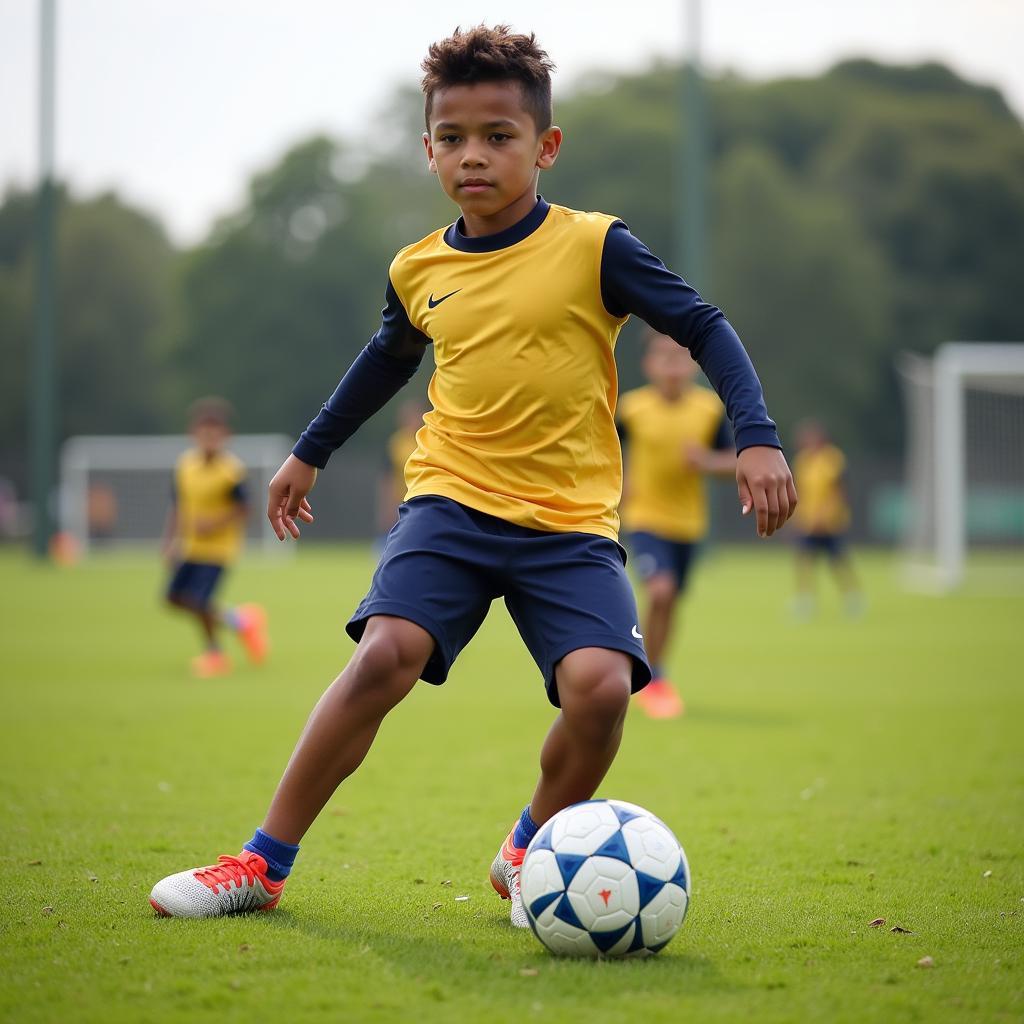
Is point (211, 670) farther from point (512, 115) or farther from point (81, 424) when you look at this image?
point (81, 424)

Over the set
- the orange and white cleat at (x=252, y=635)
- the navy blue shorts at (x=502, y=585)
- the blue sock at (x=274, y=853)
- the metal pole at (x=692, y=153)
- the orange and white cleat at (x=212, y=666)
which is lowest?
the orange and white cleat at (x=212, y=666)

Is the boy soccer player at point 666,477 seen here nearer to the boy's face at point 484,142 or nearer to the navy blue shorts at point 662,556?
the navy blue shorts at point 662,556

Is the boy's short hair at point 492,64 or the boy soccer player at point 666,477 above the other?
the boy's short hair at point 492,64

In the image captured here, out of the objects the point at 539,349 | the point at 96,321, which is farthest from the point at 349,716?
the point at 96,321

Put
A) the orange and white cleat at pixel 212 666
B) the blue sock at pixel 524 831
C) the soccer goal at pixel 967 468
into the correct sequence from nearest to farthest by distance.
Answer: the blue sock at pixel 524 831, the orange and white cleat at pixel 212 666, the soccer goal at pixel 967 468

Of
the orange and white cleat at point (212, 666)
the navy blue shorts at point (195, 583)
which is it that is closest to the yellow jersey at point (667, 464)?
the orange and white cleat at point (212, 666)

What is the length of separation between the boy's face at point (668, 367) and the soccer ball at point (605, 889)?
5897 mm

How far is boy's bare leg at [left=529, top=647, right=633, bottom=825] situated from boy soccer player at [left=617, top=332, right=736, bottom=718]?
16.7ft

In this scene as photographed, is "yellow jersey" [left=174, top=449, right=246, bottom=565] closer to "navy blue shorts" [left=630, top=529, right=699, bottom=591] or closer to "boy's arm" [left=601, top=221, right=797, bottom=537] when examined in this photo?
"navy blue shorts" [left=630, top=529, right=699, bottom=591]

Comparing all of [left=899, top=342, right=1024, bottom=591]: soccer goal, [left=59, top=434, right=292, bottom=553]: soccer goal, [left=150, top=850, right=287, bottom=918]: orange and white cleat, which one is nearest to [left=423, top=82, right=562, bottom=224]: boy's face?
[left=150, top=850, right=287, bottom=918]: orange and white cleat

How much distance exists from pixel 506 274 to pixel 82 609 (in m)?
15.2

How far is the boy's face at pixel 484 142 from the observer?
12.5 feet

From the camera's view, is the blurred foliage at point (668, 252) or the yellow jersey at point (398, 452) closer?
the yellow jersey at point (398, 452)

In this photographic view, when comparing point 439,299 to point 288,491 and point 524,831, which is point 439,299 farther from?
point 524,831
